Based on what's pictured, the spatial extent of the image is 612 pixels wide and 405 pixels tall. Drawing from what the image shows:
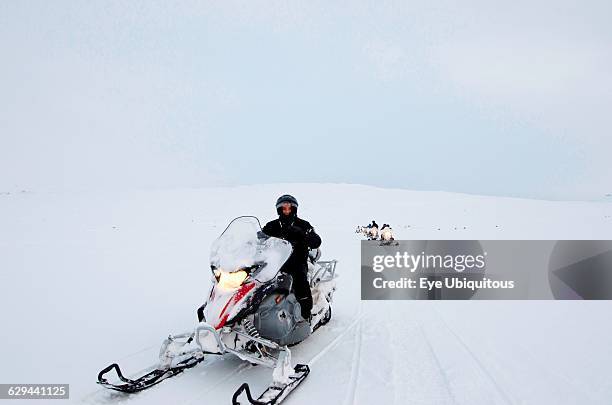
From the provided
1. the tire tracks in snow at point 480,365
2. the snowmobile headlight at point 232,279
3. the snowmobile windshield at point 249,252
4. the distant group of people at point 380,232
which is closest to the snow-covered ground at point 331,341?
the tire tracks in snow at point 480,365

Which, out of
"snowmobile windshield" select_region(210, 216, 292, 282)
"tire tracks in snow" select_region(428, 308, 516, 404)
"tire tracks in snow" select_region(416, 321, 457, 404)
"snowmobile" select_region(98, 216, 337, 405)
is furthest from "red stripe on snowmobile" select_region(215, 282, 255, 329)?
"tire tracks in snow" select_region(428, 308, 516, 404)

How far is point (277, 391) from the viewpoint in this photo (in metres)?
4.16

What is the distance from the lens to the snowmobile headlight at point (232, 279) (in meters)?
4.35

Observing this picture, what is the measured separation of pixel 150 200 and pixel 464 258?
37.2 meters

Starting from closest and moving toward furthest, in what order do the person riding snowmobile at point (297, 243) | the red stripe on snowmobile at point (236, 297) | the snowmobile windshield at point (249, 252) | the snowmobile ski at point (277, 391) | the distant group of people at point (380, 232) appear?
the snowmobile ski at point (277, 391)
the red stripe on snowmobile at point (236, 297)
the snowmobile windshield at point (249, 252)
the person riding snowmobile at point (297, 243)
the distant group of people at point (380, 232)

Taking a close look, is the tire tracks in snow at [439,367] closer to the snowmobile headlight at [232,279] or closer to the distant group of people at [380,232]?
the snowmobile headlight at [232,279]

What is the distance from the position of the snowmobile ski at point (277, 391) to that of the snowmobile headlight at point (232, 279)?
917mm

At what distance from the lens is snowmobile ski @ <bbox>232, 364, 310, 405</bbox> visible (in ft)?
12.5

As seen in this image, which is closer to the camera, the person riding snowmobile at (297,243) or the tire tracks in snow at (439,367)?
the tire tracks in snow at (439,367)

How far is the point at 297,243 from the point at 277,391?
6.35 ft

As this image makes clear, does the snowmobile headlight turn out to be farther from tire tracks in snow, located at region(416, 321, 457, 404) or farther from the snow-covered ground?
tire tracks in snow, located at region(416, 321, 457, 404)

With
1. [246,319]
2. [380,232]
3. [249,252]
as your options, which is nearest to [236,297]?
[246,319]

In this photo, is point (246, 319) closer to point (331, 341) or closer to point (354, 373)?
point (354, 373)

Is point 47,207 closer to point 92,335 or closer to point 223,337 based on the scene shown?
point 92,335
